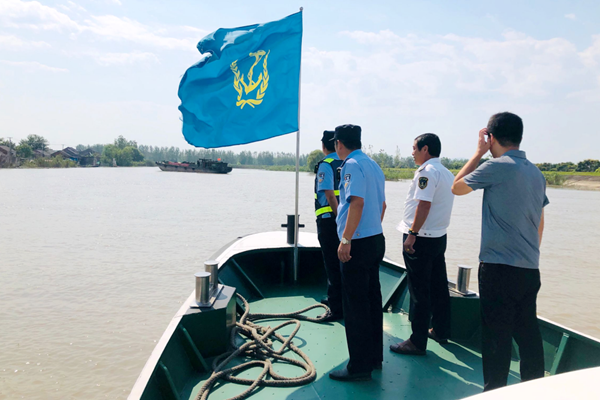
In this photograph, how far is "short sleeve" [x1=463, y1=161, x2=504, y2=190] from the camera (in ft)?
6.14

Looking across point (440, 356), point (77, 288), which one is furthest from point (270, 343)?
point (77, 288)

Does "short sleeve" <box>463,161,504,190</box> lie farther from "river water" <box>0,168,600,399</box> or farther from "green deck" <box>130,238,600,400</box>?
"river water" <box>0,168,600,399</box>

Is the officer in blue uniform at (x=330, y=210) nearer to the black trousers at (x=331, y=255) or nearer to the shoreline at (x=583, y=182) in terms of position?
the black trousers at (x=331, y=255)

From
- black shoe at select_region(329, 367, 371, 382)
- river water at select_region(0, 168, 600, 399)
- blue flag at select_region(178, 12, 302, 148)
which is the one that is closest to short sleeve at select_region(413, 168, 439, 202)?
black shoe at select_region(329, 367, 371, 382)

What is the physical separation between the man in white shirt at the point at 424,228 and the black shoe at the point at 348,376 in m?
0.51

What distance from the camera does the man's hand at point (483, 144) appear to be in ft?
6.52

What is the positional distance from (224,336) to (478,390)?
164 centimetres

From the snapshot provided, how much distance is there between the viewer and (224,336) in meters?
2.65

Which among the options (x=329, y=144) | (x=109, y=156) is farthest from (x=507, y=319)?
(x=109, y=156)

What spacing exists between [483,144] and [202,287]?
1901mm

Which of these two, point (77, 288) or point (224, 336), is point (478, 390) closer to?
point (224, 336)

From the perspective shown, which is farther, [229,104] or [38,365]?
[38,365]

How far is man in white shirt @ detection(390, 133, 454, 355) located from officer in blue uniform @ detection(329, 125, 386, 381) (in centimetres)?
41

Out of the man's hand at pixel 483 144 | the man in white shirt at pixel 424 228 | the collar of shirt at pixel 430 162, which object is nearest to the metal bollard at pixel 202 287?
the man in white shirt at pixel 424 228
